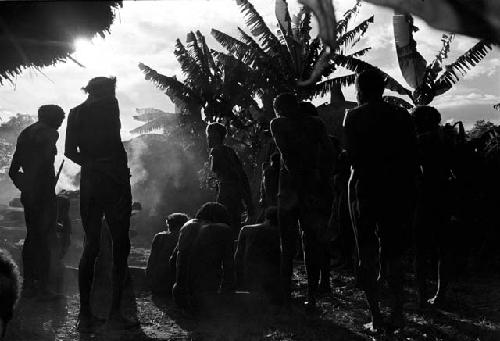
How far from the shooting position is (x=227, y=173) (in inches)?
221

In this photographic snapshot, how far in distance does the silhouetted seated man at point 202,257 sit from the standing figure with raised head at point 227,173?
1.08 meters

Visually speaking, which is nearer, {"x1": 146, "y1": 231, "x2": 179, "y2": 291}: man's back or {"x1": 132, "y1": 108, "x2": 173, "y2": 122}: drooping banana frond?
{"x1": 146, "y1": 231, "x2": 179, "y2": 291}: man's back

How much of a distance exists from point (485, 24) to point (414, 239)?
3.86m

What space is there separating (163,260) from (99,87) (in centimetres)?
212

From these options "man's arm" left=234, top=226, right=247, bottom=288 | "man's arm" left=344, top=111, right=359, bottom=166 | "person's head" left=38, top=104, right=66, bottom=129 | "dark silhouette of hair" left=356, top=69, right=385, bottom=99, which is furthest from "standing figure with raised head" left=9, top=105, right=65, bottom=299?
"dark silhouette of hair" left=356, top=69, right=385, bottom=99

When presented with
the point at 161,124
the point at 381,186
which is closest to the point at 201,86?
the point at 161,124

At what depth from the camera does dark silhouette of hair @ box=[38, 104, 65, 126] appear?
498 cm

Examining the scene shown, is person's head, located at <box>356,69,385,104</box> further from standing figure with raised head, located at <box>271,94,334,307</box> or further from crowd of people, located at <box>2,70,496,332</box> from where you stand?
standing figure with raised head, located at <box>271,94,334,307</box>

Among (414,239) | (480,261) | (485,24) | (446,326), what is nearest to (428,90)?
(480,261)

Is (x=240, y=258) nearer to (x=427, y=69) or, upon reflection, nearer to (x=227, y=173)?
(x=227, y=173)

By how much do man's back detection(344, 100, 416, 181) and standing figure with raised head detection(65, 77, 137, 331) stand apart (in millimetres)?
1832

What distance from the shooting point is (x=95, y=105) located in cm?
375

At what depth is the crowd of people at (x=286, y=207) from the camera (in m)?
3.34

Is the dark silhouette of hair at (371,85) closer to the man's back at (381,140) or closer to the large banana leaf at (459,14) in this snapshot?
the man's back at (381,140)
